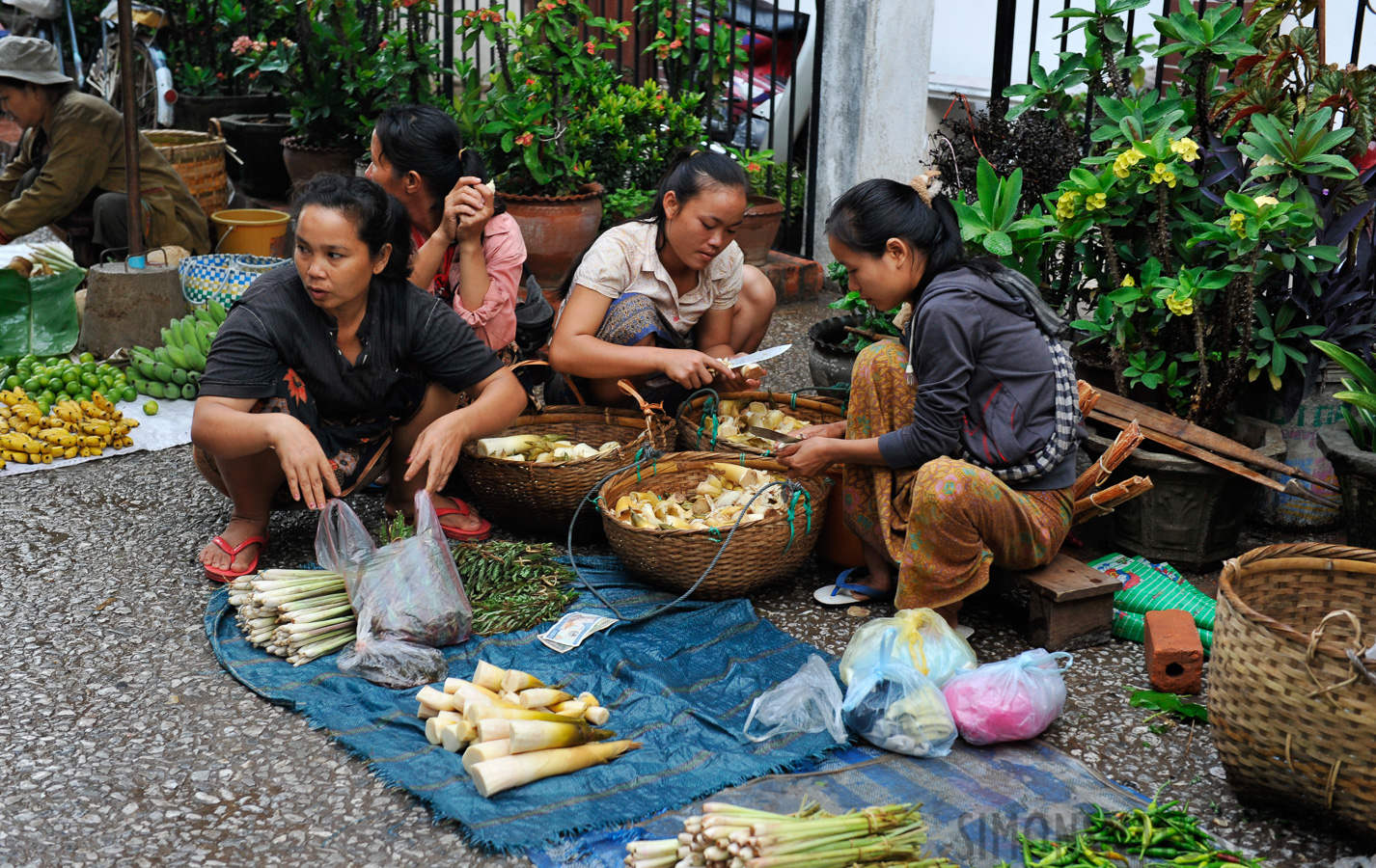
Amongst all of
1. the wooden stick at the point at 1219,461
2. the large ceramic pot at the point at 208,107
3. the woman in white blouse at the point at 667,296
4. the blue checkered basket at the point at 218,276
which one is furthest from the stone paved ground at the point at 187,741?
the large ceramic pot at the point at 208,107

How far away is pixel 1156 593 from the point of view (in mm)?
3146

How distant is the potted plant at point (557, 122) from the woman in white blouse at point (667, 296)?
1914 millimetres

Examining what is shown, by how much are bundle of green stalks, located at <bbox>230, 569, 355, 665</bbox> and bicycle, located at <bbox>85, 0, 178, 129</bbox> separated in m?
5.43

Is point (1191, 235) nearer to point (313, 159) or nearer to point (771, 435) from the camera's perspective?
point (771, 435)

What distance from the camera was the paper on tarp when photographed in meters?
3.10

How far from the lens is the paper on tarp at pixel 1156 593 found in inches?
122

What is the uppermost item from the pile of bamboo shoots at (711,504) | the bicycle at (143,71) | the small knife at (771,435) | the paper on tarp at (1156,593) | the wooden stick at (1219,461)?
the bicycle at (143,71)

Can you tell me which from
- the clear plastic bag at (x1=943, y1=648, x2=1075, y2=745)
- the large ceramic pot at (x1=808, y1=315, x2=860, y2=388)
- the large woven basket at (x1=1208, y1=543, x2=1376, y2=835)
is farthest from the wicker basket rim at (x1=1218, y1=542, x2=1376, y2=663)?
the large ceramic pot at (x1=808, y1=315, x2=860, y2=388)

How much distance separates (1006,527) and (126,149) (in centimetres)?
416

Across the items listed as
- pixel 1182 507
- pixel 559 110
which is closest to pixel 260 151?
pixel 559 110

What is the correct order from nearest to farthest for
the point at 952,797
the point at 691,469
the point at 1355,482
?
the point at 952,797
the point at 1355,482
the point at 691,469

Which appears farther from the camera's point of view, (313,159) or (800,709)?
(313,159)

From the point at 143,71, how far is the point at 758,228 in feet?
15.1

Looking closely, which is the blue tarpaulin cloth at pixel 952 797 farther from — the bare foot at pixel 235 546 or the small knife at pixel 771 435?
the bare foot at pixel 235 546
